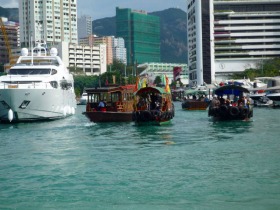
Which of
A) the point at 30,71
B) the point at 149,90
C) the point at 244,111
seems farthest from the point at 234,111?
the point at 30,71

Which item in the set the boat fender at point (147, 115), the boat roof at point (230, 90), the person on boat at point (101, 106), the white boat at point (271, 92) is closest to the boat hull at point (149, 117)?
the boat fender at point (147, 115)

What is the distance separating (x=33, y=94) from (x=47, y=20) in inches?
4806

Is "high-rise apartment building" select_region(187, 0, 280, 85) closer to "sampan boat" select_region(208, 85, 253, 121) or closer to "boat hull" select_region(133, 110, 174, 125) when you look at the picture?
"sampan boat" select_region(208, 85, 253, 121)

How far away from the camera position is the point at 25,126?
3256cm

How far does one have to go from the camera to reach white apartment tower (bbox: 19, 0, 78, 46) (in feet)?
496

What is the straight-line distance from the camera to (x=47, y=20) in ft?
498

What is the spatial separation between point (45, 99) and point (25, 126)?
2.83 metres

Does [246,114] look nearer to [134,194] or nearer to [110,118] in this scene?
[110,118]

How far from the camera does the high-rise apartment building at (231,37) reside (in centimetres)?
12206

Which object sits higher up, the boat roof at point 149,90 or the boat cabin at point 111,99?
the boat roof at point 149,90

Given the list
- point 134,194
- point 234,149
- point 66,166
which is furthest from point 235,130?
point 134,194

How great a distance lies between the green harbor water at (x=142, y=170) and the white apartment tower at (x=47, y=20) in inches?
5069

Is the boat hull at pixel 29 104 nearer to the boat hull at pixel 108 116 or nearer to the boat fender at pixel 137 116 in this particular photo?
the boat hull at pixel 108 116

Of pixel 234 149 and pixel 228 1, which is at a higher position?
pixel 228 1
